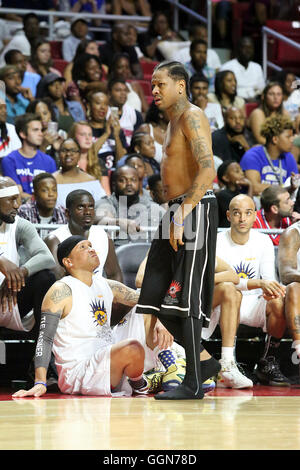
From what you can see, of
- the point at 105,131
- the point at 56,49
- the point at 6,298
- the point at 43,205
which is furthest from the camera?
the point at 56,49

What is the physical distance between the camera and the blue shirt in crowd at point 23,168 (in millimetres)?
7109

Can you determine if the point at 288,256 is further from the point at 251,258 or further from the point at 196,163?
the point at 196,163

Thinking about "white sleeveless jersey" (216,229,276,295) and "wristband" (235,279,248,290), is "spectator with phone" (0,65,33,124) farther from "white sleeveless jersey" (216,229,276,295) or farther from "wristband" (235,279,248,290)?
"wristband" (235,279,248,290)

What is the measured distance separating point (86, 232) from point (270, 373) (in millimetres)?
1563

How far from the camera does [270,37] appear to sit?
11.8m

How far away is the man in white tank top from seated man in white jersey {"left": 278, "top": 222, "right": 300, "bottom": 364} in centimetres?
111

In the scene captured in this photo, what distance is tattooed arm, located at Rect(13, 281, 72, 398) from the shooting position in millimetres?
4598

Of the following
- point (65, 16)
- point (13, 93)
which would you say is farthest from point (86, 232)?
A: point (65, 16)

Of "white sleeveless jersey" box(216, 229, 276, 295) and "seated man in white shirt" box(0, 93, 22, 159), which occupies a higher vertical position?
"seated man in white shirt" box(0, 93, 22, 159)

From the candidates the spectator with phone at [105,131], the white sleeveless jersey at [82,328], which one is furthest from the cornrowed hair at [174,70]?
the spectator with phone at [105,131]

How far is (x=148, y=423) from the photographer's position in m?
3.41

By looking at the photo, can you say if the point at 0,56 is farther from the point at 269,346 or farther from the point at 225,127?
the point at 269,346

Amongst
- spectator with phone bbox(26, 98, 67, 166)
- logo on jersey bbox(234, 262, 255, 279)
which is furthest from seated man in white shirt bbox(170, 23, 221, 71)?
logo on jersey bbox(234, 262, 255, 279)

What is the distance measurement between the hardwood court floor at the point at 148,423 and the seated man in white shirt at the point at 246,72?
264 inches
